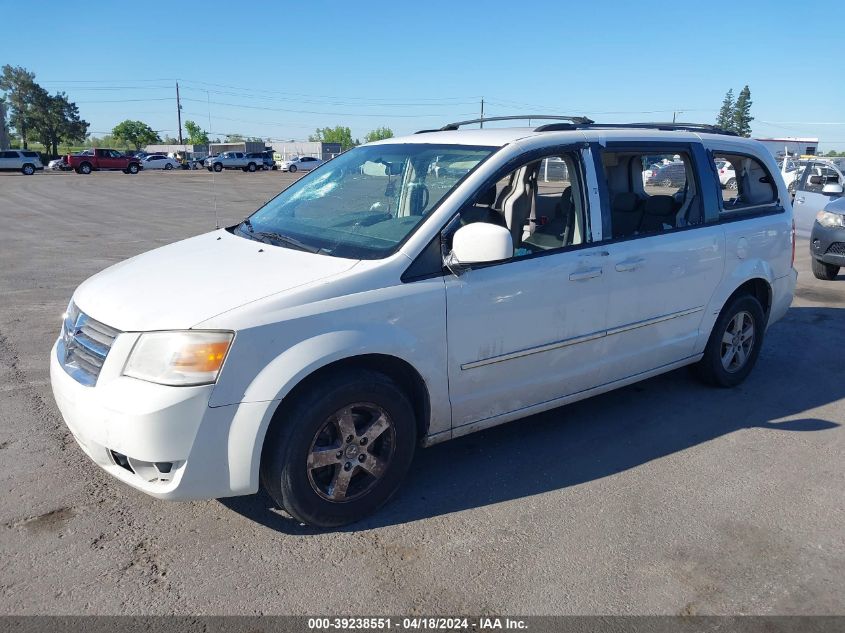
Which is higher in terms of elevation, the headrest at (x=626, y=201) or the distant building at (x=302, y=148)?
the distant building at (x=302, y=148)

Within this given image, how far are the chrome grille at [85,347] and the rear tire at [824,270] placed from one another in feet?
32.4

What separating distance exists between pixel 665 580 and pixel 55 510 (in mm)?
2930

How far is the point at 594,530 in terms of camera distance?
11.4 feet

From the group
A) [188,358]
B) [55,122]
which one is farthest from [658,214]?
[55,122]

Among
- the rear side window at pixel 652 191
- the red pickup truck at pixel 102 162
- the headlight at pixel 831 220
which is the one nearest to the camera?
the rear side window at pixel 652 191

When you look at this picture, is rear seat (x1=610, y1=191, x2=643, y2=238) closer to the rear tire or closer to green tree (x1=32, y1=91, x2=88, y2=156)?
the rear tire

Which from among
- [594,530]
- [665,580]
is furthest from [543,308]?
[665,580]

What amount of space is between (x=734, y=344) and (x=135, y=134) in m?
134

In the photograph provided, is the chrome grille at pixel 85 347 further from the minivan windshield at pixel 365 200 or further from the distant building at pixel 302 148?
the distant building at pixel 302 148

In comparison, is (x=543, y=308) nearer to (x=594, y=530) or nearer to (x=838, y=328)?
(x=594, y=530)

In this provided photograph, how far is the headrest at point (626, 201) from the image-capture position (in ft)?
15.5

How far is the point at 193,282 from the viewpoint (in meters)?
3.41

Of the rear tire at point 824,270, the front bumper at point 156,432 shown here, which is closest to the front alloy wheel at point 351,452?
the front bumper at point 156,432

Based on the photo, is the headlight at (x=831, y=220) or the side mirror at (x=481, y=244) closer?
the side mirror at (x=481, y=244)
